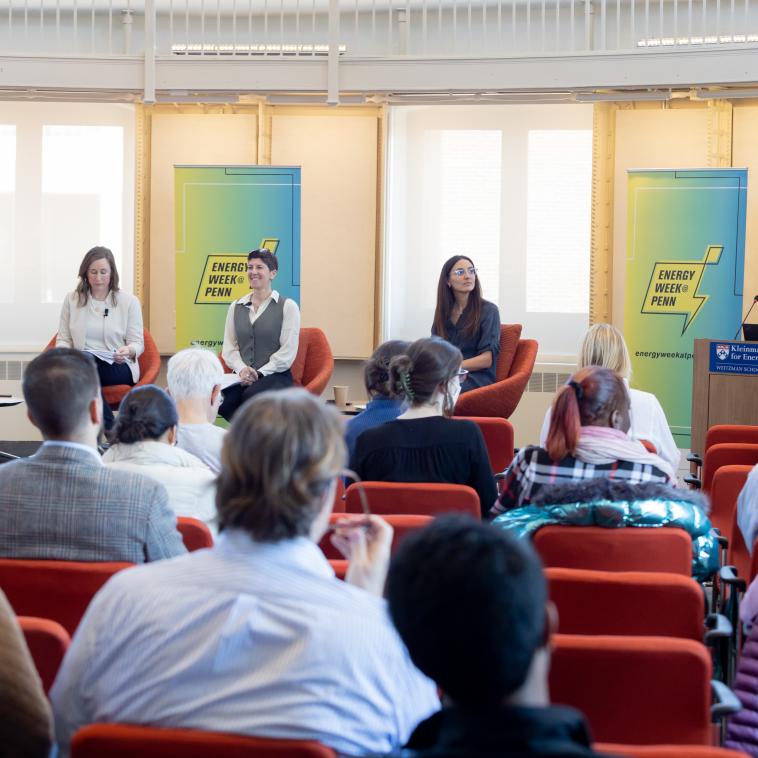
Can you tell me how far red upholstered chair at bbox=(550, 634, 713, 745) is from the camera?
7.05 feet

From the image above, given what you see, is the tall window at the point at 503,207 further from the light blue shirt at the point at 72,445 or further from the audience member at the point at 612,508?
the light blue shirt at the point at 72,445

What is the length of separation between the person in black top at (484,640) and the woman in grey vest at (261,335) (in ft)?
22.6

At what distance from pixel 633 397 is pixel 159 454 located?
2812 millimetres

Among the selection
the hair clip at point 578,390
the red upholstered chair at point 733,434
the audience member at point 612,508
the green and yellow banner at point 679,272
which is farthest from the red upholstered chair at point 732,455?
the green and yellow banner at point 679,272

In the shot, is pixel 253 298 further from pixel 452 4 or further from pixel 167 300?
pixel 452 4

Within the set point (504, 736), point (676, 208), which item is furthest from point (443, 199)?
point (504, 736)

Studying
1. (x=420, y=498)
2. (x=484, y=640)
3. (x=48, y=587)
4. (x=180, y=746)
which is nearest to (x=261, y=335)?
(x=420, y=498)

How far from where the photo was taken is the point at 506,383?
805cm

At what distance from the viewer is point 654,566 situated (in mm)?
3240

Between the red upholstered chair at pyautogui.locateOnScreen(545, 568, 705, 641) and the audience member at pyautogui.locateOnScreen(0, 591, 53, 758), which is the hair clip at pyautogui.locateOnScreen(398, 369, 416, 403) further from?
the audience member at pyautogui.locateOnScreen(0, 591, 53, 758)

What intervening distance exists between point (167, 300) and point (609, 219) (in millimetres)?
4382

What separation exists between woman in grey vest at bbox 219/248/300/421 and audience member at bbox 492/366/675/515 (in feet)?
15.1

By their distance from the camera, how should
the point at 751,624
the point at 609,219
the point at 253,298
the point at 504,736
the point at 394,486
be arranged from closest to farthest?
the point at 504,736, the point at 751,624, the point at 394,486, the point at 253,298, the point at 609,219

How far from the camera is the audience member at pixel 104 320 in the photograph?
843cm
